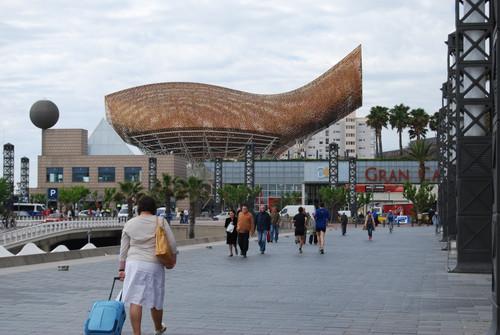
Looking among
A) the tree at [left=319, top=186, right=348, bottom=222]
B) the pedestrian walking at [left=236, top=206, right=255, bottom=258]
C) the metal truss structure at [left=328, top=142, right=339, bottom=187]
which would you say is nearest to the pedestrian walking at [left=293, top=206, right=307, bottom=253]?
the pedestrian walking at [left=236, top=206, right=255, bottom=258]

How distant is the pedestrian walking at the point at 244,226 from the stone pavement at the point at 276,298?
2.20 m

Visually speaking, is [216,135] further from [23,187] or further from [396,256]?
[396,256]

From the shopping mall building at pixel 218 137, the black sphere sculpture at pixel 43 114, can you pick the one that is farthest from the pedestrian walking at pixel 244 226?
the black sphere sculpture at pixel 43 114

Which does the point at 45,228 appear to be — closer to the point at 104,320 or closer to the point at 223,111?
the point at 104,320

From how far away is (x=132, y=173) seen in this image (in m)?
117

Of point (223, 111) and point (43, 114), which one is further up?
point (223, 111)

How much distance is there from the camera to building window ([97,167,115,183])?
117000mm

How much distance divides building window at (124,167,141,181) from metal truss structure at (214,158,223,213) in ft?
51.2

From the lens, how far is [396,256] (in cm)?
2453

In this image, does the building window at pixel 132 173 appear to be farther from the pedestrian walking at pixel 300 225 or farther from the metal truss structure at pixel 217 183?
the pedestrian walking at pixel 300 225

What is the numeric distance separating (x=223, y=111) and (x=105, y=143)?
20.9 m

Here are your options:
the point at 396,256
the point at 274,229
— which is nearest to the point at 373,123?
the point at 274,229

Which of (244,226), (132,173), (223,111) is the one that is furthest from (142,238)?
(223,111)

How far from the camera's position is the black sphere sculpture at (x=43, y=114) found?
384 feet
